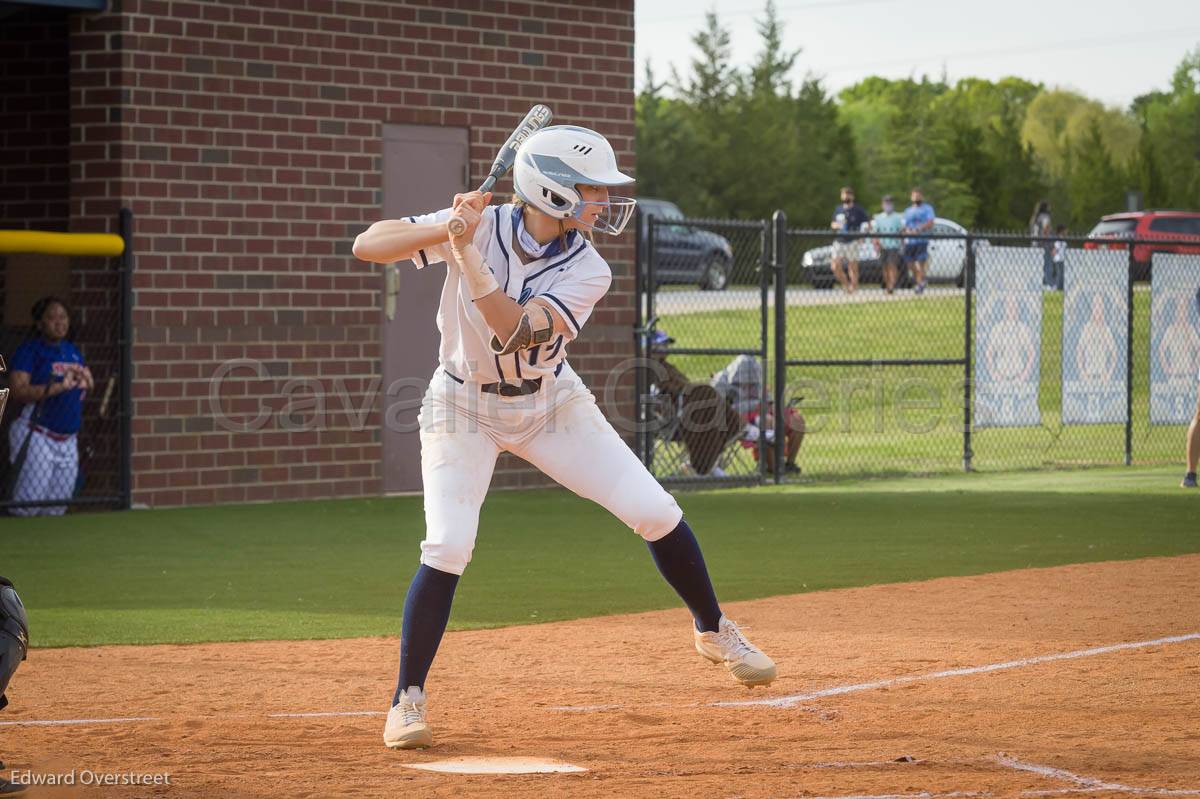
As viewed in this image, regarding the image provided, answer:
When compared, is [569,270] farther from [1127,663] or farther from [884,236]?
[884,236]

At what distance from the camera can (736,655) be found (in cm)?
658

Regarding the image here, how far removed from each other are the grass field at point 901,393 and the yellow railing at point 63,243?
6.95m

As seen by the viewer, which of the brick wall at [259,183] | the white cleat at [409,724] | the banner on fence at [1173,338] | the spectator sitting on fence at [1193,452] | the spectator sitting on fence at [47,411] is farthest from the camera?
the banner on fence at [1173,338]

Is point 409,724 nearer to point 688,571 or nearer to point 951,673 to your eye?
point 688,571

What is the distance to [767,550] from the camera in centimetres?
1173

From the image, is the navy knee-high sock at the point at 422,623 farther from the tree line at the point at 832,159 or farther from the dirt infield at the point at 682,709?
the tree line at the point at 832,159

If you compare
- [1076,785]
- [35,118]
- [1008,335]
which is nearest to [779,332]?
[1008,335]

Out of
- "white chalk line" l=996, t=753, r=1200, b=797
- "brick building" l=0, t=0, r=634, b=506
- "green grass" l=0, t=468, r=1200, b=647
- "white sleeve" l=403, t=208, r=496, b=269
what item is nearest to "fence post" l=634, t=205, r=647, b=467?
"brick building" l=0, t=0, r=634, b=506

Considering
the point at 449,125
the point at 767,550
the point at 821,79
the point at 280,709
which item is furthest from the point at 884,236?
the point at 821,79

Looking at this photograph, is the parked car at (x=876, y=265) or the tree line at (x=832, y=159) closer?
the parked car at (x=876, y=265)

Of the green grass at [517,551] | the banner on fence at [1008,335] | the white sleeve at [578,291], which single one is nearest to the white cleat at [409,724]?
the white sleeve at [578,291]

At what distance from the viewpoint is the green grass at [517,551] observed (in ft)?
30.2

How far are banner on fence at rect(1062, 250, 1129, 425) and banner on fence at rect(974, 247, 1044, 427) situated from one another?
0.59 m

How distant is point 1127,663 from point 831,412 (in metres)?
19.0
